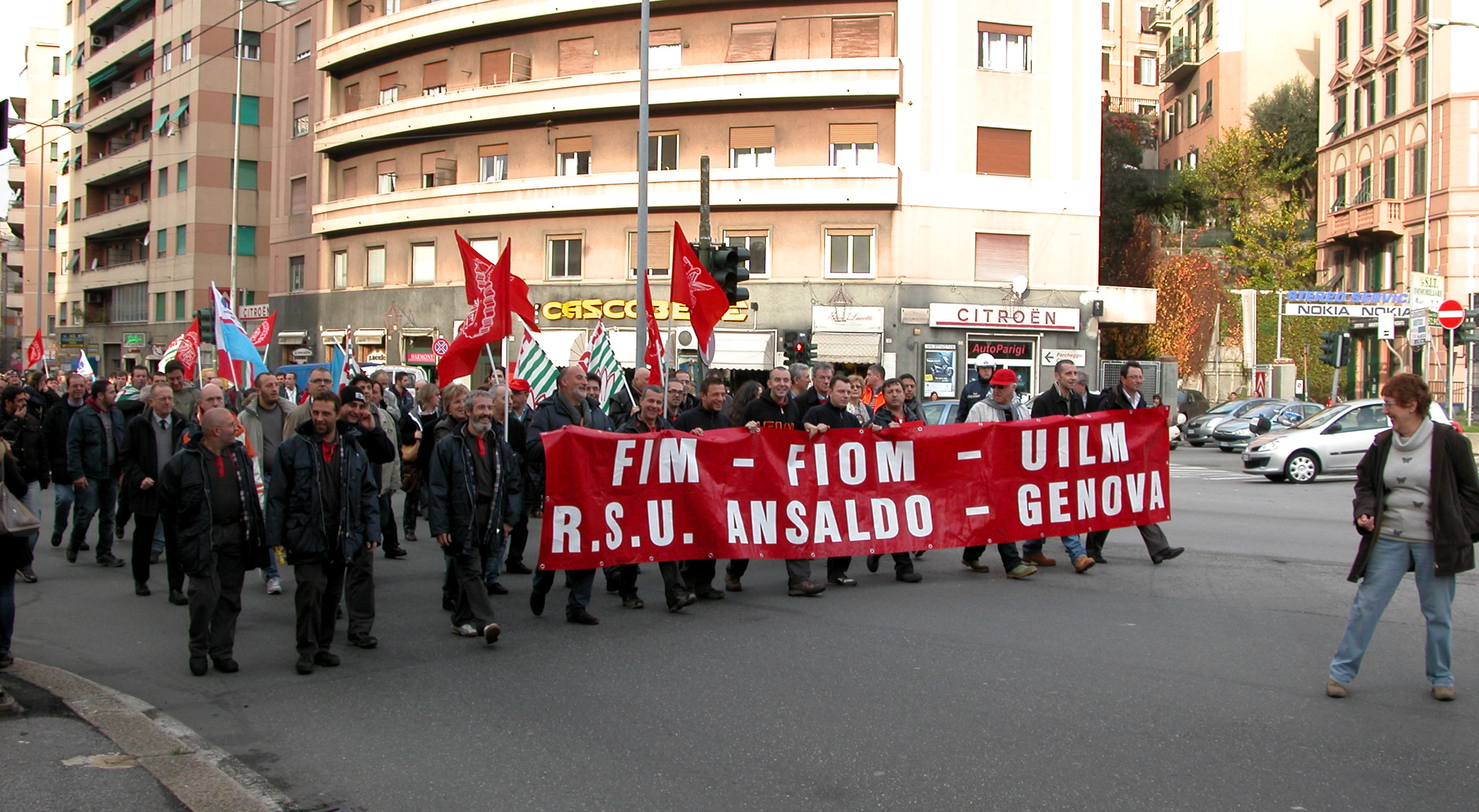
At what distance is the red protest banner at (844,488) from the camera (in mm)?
8695

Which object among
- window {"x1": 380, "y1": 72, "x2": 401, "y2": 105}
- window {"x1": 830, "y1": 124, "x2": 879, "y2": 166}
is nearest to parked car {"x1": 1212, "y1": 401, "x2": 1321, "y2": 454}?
window {"x1": 830, "y1": 124, "x2": 879, "y2": 166}

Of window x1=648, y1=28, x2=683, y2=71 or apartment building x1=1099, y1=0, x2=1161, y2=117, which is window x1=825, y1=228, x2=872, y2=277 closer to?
window x1=648, y1=28, x2=683, y2=71

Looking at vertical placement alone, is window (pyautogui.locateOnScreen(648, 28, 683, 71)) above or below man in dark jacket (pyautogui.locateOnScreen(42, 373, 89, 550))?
above

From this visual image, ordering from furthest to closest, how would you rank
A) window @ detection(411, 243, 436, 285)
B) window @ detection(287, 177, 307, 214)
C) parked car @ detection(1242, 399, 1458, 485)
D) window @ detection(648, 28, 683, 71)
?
window @ detection(287, 177, 307, 214)
window @ detection(411, 243, 436, 285)
window @ detection(648, 28, 683, 71)
parked car @ detection(1242, 399, 1458, 485)

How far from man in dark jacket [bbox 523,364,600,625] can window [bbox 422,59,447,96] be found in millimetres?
28639

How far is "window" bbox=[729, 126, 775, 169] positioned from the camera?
32438 mm

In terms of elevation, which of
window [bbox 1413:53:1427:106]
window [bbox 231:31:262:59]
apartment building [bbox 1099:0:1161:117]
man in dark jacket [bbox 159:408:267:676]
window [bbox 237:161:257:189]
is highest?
apartment building [bbox 1099:0:1161:117]

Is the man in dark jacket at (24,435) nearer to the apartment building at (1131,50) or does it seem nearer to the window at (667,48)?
the window at (667,48)

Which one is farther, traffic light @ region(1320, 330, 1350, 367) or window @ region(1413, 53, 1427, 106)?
window @ region(1413, 53, 1427, 106)

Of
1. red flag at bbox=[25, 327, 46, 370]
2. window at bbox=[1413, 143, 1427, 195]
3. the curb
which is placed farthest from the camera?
window at bbox=[1413, 143, 1427, 195]

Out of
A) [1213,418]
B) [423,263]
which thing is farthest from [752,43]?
[1213,418]

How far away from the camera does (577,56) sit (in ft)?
113

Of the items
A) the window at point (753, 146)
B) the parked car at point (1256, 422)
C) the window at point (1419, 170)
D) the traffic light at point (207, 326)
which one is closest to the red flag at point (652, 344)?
the window at point (753, 146)

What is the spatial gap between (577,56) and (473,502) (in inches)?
1134
